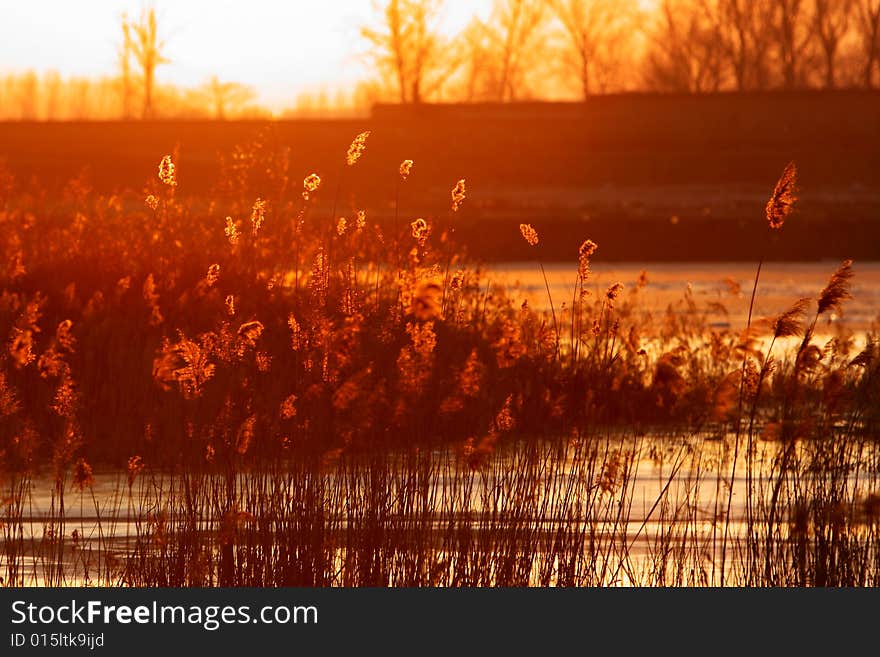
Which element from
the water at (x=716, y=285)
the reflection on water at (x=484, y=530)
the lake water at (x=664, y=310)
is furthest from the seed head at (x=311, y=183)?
the water at (x=716, y=285)

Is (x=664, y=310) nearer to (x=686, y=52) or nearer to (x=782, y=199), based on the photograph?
(x=782, y=199)

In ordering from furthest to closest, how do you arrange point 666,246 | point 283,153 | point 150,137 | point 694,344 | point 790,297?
point 150,137 < point 666,246 < point 790,297 < point 694,344 < point 283,153

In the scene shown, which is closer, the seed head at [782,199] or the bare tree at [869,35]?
the seed head at [782,199]

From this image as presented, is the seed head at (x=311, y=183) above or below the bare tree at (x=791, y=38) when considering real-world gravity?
below

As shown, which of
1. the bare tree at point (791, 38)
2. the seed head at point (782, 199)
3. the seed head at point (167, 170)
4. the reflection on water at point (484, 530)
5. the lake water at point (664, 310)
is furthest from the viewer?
the bare tree at point (791, 38)

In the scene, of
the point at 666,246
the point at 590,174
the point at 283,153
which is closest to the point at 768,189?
the point at 590,174

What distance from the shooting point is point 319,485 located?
662 cm

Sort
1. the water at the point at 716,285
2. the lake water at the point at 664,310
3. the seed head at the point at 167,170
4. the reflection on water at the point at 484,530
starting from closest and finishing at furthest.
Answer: the seed head at the point at 167,170, the reflection on water at the point at 484,530, the lake water at the point at 664,310, the water at the point at 716,285

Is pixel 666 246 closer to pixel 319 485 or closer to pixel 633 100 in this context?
pixel 633 100

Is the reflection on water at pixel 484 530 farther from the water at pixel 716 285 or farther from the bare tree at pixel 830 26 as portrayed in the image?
the bare tree at pixel 830 26

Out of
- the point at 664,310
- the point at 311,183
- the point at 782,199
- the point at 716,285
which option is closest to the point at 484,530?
the point at 311,183

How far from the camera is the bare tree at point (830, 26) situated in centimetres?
7000

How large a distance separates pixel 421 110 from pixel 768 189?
1085 centimetres

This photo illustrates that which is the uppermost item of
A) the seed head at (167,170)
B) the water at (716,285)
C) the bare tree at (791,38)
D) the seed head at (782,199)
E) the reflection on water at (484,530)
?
the bare tree at (791,38)
